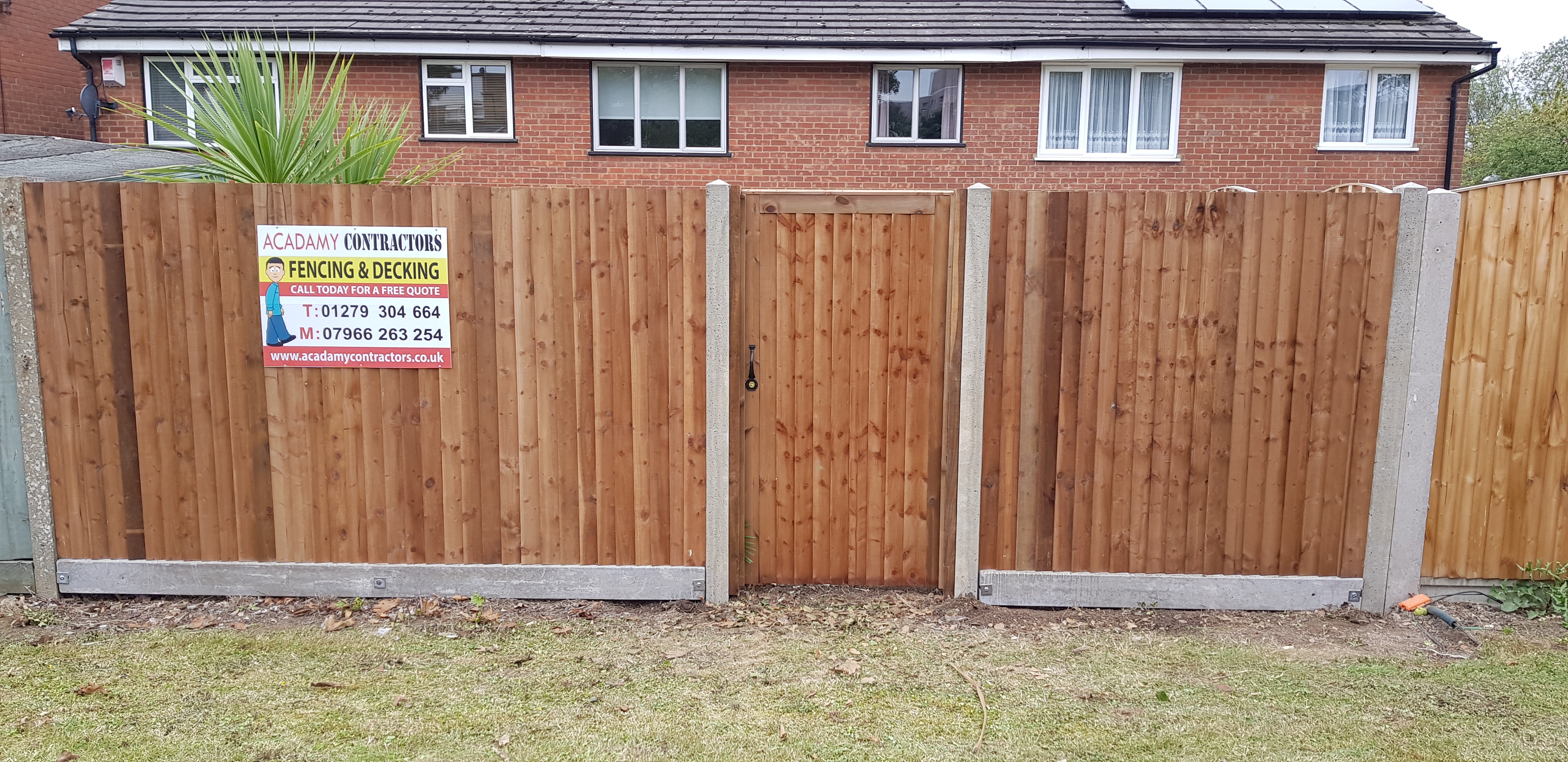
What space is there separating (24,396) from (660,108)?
10.0 m

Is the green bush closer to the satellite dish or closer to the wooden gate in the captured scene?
the wooden gate

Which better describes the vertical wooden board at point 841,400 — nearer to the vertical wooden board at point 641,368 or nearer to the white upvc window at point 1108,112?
the vertical wooden board at point 641,368

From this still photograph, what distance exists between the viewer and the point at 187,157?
303 inches

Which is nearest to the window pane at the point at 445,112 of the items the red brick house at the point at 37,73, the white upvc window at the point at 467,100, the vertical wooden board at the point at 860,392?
the white upvc window at the point at 467,100

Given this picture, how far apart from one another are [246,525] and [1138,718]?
436cm

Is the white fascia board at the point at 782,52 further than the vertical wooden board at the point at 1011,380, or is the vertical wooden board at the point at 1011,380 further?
the white fascia board at the point at 782,52

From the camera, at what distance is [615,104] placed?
13727mm

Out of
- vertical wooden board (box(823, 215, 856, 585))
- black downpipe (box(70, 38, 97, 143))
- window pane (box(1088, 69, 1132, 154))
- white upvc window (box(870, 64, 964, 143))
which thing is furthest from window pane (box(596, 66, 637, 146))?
vertical wooden board (box(823, 215, 856, 585))

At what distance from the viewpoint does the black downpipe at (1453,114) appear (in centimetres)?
1371

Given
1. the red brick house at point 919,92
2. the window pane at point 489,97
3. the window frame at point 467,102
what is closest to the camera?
the red brick house at point 919,92

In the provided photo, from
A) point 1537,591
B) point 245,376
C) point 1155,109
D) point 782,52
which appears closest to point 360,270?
point 245,376

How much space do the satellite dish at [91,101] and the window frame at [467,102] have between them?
14.3 feet

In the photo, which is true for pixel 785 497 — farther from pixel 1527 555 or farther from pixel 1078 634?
pixel 1527 555

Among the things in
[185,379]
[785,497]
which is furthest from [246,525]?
[785,497]
